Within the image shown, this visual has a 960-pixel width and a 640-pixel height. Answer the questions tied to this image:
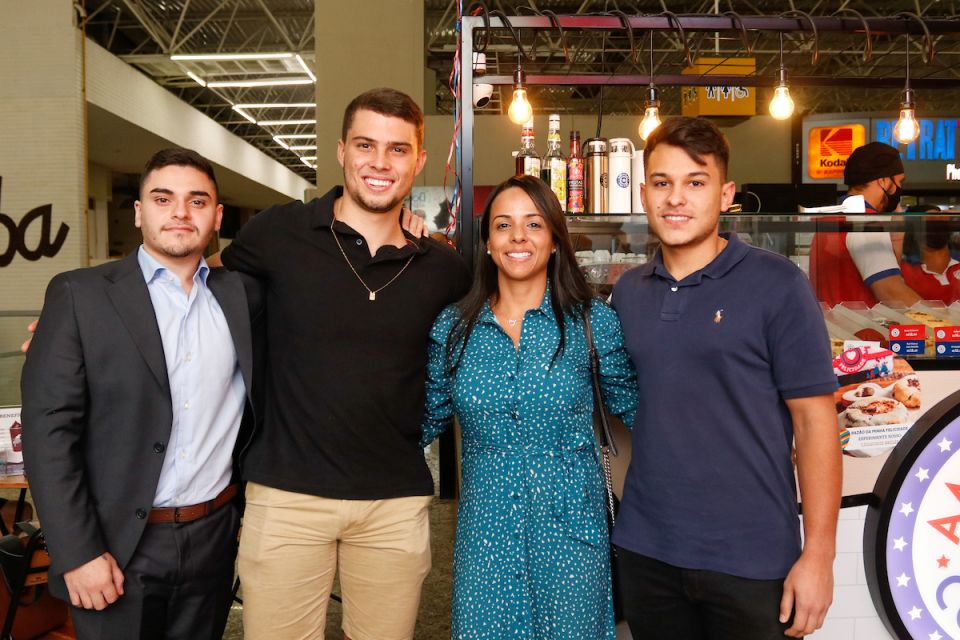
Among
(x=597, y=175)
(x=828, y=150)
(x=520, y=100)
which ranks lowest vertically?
(x=597, y=175)

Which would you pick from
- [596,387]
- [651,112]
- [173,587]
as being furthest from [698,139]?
[651,112]

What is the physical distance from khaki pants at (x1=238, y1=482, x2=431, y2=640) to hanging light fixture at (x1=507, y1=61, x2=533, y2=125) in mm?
1721

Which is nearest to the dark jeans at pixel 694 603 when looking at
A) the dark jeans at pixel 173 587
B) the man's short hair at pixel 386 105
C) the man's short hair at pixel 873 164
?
the dark jeans at pixel 173 587

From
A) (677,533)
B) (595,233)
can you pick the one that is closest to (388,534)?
(677,533)

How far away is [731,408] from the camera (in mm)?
1648

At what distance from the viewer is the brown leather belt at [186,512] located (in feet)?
6.17

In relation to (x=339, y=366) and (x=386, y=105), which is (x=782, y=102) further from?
(x=339, y=366)

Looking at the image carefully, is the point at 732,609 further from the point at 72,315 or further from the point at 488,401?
the point at 72,315

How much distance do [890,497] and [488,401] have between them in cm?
136

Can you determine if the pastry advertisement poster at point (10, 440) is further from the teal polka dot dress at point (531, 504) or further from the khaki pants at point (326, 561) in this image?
the teal polka dot dress at point (531, 504)

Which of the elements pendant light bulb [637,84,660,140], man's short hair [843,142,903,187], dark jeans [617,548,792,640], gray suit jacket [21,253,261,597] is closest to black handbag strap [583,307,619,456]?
dark jeans [617,548,792,640]

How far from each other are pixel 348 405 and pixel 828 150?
7.26 metres

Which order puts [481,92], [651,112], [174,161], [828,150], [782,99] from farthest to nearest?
[828,150]
[651,112]
[782,99]
[481,92]
[174,161]

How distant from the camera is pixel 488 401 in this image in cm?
186
